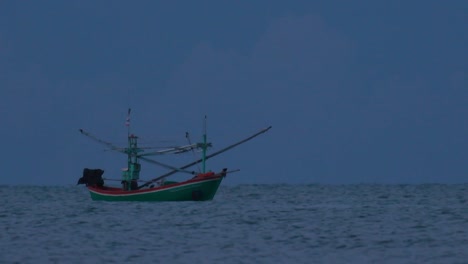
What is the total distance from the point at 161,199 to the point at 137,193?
183cm

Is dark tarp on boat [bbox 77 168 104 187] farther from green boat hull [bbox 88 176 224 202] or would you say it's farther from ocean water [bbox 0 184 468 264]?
ocean water [bbox 0 184 468 264]

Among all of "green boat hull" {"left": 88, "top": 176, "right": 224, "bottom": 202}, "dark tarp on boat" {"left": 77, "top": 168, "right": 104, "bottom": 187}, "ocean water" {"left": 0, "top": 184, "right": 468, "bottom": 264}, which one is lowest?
"ocean water" {"left": 0, "top": 184, "right": 468, "bottom": 264}

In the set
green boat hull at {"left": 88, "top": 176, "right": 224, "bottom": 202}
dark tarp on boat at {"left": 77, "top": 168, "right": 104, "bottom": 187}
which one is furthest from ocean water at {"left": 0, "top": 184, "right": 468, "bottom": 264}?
dark tarp on boat at {"left": 77, "top": 168, "right": 104, "bottom": 187}

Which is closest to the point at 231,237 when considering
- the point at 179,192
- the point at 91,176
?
the point at 179,192

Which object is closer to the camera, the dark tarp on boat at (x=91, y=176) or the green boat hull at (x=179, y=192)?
the green boat hull at (x=179, y=192)

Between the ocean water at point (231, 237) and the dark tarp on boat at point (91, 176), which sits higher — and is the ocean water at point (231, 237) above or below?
below

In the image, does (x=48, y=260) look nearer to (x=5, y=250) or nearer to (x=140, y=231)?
(x=5, y=250)

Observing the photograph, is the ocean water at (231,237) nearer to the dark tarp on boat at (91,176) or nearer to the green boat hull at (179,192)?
the green boat hull at (179,192)

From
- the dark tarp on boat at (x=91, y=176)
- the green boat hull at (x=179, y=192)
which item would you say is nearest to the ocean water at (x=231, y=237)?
the green boat hull at (x=179, y=192)

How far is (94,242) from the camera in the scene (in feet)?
139

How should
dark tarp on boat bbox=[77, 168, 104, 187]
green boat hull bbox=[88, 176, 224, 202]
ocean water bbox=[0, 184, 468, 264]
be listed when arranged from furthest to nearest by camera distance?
1. dark tarp on boat bbox=[77, 168, 104, 187]
2. green boat hull bbox=[88, 176, 224, 202]
3. ocean water bbox=[0, 184, 468, 264]

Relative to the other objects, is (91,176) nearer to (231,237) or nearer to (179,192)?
(179,192)

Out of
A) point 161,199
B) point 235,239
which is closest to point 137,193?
point 161,199

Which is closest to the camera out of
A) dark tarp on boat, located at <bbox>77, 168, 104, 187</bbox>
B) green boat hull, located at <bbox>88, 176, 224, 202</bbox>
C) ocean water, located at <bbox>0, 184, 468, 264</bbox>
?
ocean water, located at <bbox>0, 184, 468, 264</bbox>
